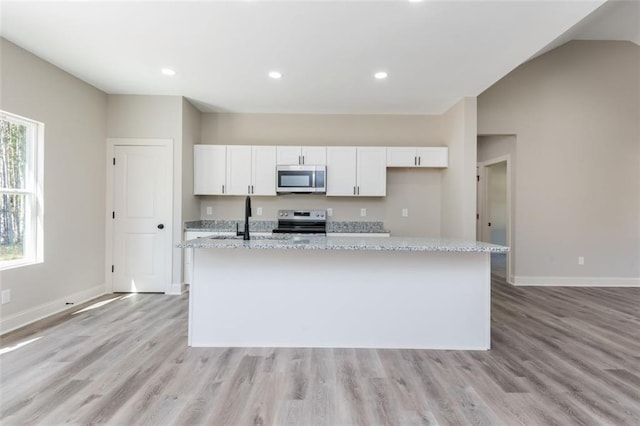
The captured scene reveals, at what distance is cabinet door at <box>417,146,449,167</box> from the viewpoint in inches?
180

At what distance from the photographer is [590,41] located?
4.57 meters

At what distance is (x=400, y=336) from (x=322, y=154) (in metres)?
2.83

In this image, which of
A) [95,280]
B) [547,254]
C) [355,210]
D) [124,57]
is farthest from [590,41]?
[95,280]

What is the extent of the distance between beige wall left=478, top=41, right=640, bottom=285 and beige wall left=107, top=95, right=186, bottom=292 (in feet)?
14.4

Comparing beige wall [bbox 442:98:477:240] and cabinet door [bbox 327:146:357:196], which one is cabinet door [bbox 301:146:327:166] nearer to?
cabinet door [bbox 327:146:357:196]

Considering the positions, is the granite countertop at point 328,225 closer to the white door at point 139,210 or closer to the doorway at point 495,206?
the white door at point 139,210

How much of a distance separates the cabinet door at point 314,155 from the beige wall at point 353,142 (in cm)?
33

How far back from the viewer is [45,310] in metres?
3.20

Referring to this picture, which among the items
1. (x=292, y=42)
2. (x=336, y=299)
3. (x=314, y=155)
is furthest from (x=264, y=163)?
(x=336, y=299)

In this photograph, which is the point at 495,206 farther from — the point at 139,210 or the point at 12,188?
the point at 12,188

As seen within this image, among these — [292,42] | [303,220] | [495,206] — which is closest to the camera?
[292,42]

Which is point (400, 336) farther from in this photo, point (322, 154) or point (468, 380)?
point (322, 154)

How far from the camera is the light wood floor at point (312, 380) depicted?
1.71 m

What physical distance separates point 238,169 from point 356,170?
176 centimetres
